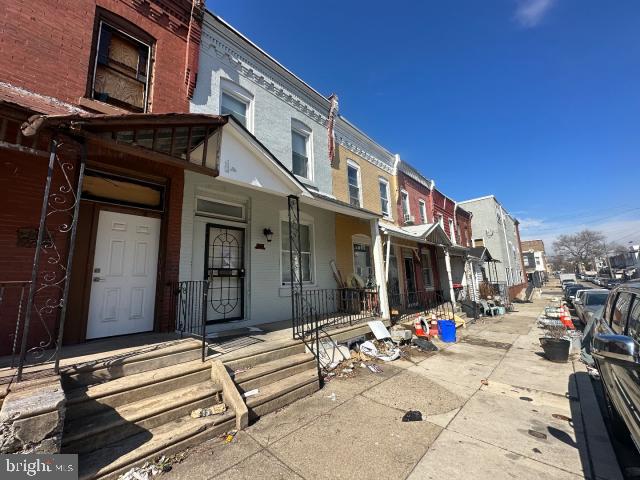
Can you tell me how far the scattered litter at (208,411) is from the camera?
3333 millimetres

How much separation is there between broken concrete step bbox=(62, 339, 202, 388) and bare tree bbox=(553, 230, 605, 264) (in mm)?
99223

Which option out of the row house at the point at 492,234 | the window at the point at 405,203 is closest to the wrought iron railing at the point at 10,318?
the window at the point at 405,203

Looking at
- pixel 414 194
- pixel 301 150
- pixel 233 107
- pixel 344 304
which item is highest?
pixel 414 194

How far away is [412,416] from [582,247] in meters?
99.4

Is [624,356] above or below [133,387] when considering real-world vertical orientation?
above

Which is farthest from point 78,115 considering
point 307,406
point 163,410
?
point 307,406

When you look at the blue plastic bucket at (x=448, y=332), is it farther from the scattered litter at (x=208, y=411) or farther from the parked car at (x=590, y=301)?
the scattered litter at (x=208, y=411)

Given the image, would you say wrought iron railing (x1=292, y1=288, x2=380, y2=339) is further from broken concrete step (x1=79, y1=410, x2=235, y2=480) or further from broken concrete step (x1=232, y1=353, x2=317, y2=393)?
broken concrete step (x1=79, y1=410, x2=235, y2=480)

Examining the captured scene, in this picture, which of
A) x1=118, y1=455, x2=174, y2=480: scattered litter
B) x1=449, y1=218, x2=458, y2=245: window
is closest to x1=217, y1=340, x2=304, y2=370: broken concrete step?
x1=118, y1=455, x2=174, y2=480: scattered litter

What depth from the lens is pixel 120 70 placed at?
5.30 metres

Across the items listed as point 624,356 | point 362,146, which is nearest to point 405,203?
point 362,146

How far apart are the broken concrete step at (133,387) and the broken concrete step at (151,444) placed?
43 cm

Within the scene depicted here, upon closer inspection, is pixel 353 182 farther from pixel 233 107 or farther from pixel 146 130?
pixel 146 130

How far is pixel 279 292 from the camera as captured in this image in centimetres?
732
